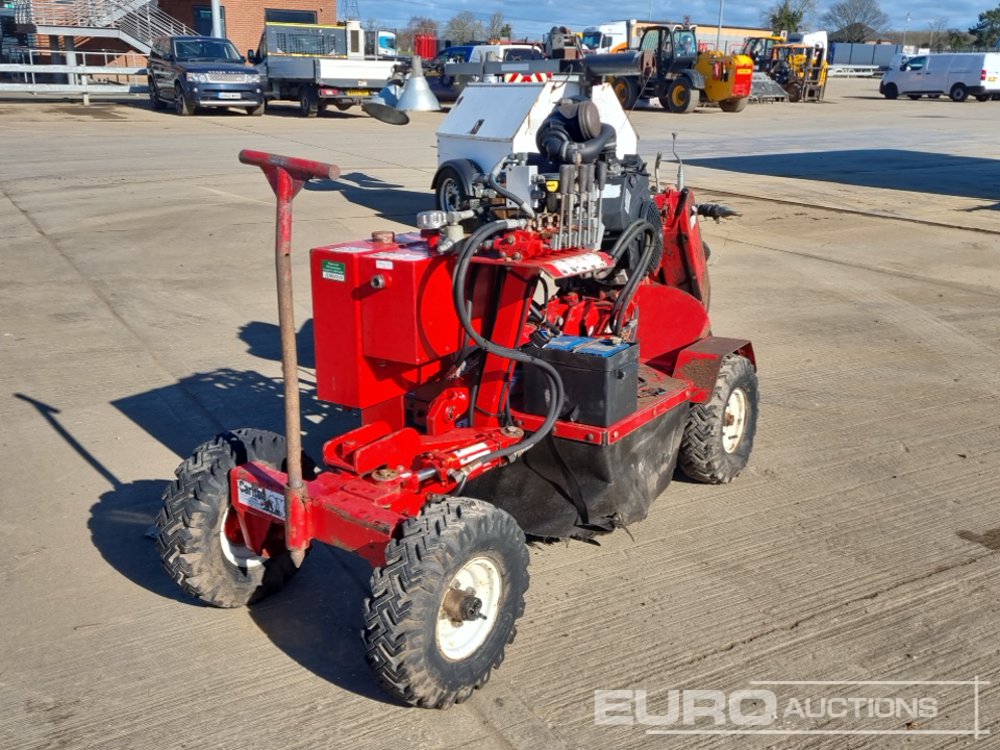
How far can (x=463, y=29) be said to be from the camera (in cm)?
7975

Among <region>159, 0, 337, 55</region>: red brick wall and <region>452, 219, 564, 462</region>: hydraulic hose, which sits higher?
<region>159, 0, 337, 55</region>: red brick wall

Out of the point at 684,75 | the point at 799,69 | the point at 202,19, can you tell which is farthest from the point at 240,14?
the point at 799,69

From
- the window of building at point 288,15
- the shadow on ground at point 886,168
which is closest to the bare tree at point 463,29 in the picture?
the window of building at point 288,15

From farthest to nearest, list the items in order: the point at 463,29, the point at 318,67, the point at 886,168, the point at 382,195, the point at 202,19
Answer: the point at 463,29 < the point at 202,19 < the point at 318,67 < the point at 886,168 < the point at 382,195

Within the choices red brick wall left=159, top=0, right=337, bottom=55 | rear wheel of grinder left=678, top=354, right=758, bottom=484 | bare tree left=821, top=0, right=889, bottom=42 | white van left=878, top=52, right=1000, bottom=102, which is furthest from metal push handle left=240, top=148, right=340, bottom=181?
bare tree left=821, top=0, right=889, bottom=42

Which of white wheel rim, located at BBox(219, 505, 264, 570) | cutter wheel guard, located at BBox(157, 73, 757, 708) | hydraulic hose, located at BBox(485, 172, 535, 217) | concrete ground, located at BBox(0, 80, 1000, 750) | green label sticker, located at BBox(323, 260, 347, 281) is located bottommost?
concrete ground, located at BBox(0, 80, 1000, 750)

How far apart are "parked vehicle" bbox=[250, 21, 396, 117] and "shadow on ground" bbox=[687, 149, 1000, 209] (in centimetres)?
982

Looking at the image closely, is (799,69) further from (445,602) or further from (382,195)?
(445,602)

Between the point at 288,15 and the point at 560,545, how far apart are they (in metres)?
42.7

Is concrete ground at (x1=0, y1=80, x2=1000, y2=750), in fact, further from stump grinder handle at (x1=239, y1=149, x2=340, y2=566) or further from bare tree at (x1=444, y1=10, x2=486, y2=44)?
bare tree at (x1=444, y1=10, x2=486, y2=44)

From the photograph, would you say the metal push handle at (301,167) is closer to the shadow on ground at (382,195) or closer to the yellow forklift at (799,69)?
the shadow on ground at (382,195)

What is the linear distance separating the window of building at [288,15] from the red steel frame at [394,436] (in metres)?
41.4

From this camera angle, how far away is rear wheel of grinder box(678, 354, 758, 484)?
495 centimetres

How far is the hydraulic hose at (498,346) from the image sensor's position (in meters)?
3.56
